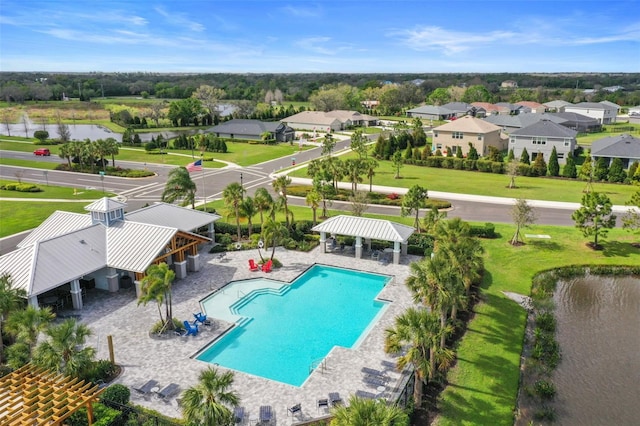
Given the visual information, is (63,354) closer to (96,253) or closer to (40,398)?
(40,398)

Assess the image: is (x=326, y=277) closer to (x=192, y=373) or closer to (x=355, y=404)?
(x=192, y=373)

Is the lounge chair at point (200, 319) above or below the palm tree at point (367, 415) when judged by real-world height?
below

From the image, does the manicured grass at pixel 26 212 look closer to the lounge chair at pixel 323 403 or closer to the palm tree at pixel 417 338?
the lounge chair at pixel 323 403

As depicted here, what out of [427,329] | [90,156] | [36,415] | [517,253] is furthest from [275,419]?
[90,156]

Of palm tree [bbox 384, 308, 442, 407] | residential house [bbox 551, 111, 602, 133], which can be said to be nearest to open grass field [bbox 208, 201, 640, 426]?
palm tree [bbox 384, 308, 442, 407]

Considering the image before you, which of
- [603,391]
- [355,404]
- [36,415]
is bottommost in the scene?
[603,391]

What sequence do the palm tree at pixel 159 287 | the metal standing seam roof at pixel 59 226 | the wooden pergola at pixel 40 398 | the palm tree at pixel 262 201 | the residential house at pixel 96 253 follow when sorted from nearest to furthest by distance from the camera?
the wooden pergola at pixel 40 398, the palm tree at pixel 159 287, the residential house at pixel 96 253, the metal standing seam roof at pixel 59 226, the palm tree at pixel 262 201

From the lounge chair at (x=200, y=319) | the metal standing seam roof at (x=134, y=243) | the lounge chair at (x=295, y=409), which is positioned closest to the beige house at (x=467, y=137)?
Answer: the metal standing seam roof at (x=134, y=243)
